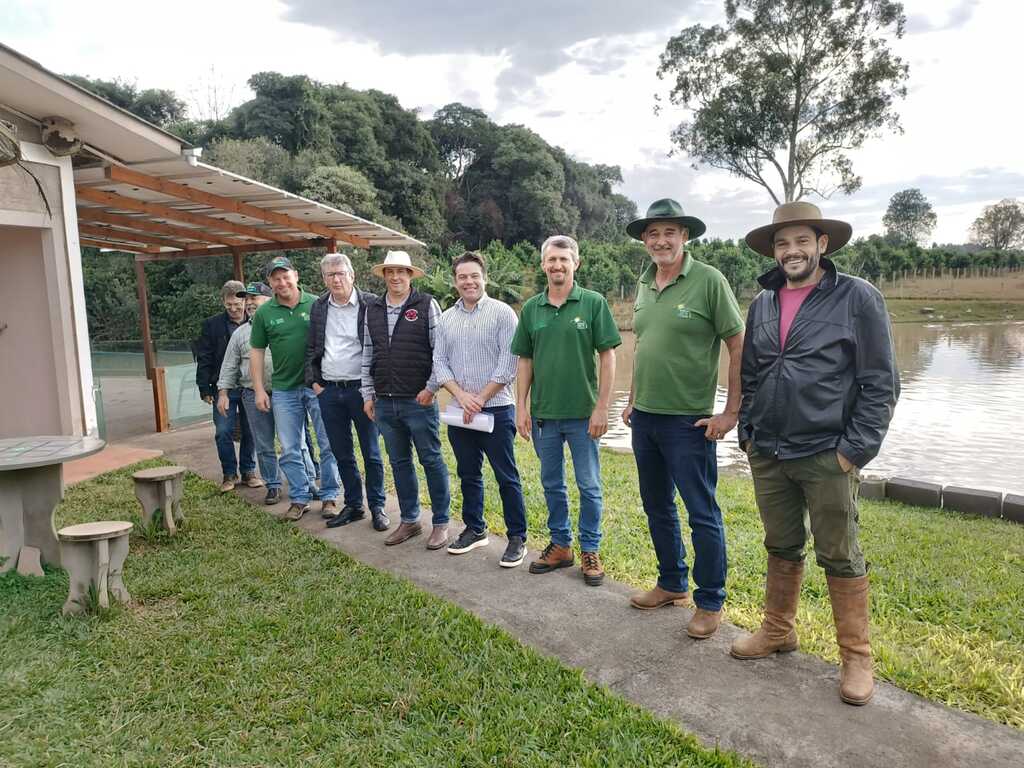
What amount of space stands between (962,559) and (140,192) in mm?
7706

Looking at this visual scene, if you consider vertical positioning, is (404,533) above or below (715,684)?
above

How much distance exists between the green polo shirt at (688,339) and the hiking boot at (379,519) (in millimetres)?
2325

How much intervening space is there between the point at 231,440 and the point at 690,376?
4.33m

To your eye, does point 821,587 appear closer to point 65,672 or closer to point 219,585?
point 219,585

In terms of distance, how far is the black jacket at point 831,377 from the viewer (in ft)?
8.20

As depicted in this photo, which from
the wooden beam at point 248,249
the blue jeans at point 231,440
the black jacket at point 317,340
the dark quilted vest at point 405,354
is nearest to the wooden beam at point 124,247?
the wooden beam at point 248,249

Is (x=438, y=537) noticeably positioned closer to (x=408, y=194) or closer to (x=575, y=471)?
(x=575, y=471)

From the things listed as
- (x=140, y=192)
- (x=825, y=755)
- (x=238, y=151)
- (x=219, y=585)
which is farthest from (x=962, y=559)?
(x=238, y=151)

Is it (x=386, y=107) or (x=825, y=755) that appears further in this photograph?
(x=386, y=107)

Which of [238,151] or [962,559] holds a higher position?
[238,151]

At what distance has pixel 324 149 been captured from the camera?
94.7ft

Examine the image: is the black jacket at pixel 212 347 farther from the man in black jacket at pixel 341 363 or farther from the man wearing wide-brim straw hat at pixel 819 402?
the man wearing wide-brim straw hat at pixel 819 402

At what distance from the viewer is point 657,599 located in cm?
338

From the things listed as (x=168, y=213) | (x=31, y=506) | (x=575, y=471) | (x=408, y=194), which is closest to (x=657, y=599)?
(x=575, y=471)
